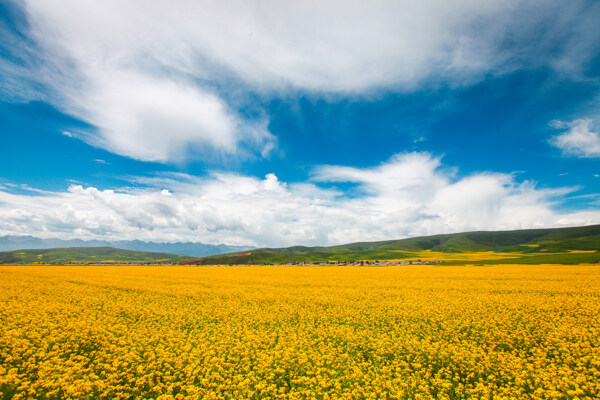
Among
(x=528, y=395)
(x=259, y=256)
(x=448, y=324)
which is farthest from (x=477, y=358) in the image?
(x=259, y=256)

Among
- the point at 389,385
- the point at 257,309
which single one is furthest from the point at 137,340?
the point at 389,385

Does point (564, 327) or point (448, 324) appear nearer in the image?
point (564, 327)

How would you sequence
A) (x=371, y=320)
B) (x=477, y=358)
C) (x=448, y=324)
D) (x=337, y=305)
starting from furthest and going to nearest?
(x=337, y=305), (x=371, y=320), (x=448, y=324), (x=477, y=358)

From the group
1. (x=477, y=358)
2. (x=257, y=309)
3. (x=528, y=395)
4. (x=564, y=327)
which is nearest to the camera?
(x=528, y=395)

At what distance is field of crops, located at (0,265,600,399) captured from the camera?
9.37 m

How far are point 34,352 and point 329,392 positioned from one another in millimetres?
13673

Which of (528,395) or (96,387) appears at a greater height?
(96,387)

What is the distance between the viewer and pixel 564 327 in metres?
15.6

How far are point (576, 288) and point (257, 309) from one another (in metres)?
35.2

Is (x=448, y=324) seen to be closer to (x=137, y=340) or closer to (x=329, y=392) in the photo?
(x=329, y=392)

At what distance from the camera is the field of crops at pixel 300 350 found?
30.7ft

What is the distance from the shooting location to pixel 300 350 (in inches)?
508

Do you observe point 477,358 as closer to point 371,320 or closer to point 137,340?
point 371,320

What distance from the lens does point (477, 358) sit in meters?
12.0
